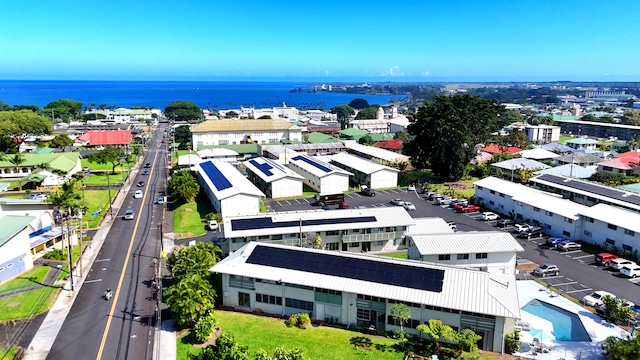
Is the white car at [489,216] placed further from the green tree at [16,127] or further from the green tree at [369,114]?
the green tree at [369,114]

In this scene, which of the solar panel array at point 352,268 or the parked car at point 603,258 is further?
the parked car at point 603,258

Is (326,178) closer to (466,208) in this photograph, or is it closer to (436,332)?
(466,208)

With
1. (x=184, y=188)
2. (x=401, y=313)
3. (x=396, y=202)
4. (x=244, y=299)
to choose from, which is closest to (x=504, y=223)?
(x=396, y=202)

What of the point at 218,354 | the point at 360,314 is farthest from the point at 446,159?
the point at 218,354

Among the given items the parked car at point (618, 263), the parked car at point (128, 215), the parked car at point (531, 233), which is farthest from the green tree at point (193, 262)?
the parked car at point (618, 263)

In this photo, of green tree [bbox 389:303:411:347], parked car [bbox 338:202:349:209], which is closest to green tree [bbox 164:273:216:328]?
green tree [bbox 389:303:411:347]

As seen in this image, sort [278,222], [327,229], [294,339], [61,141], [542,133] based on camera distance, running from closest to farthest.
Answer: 1. [294,339]
2. [327,229]
3. [278,222]
4. [61,141]
5. [542,133]

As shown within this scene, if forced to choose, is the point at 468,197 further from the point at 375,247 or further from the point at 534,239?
the point at 375,247
